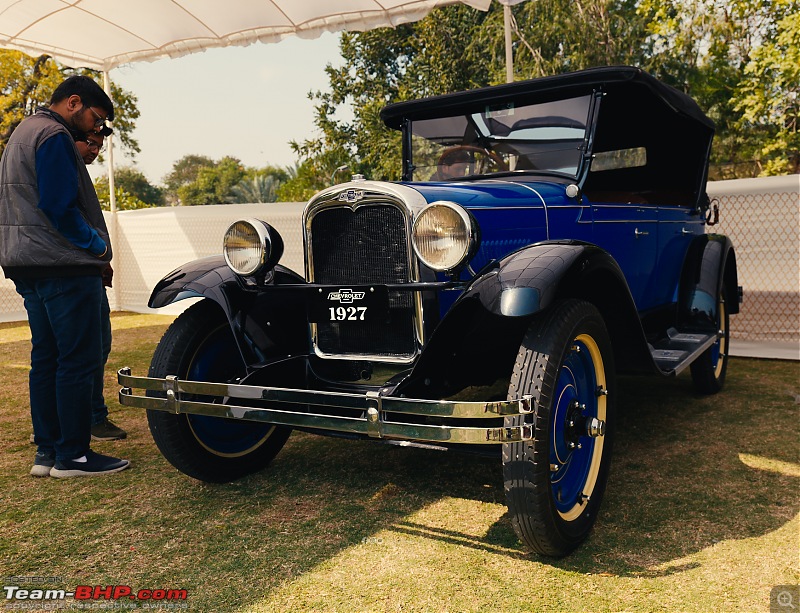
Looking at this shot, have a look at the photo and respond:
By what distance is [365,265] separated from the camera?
10.1 feet

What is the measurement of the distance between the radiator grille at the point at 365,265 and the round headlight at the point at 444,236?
0.60ft

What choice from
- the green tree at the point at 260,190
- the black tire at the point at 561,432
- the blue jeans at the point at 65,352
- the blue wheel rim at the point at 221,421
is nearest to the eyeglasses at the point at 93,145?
the blue jeans at the point at 65,352

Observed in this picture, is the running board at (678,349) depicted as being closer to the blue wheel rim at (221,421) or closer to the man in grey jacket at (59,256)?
the blue wheel rim at (221,421)

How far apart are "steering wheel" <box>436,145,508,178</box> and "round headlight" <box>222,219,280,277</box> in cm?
142

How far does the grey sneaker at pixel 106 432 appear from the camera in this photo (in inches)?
167

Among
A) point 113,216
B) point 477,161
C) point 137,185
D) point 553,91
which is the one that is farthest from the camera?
point 137,185

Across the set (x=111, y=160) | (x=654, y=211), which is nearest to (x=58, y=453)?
(x=654, y=211)

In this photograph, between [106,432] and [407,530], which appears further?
[106,432]

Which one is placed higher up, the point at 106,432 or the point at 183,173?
the point at 183,173

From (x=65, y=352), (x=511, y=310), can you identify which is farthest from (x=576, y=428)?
(x=65, y=352)

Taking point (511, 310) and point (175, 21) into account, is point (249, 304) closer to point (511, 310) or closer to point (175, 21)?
point (511, 310)

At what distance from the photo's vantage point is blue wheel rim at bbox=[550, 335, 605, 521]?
8.68 feet

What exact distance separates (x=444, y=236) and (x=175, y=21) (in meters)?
6.23

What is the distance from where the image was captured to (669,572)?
7.91 ft
